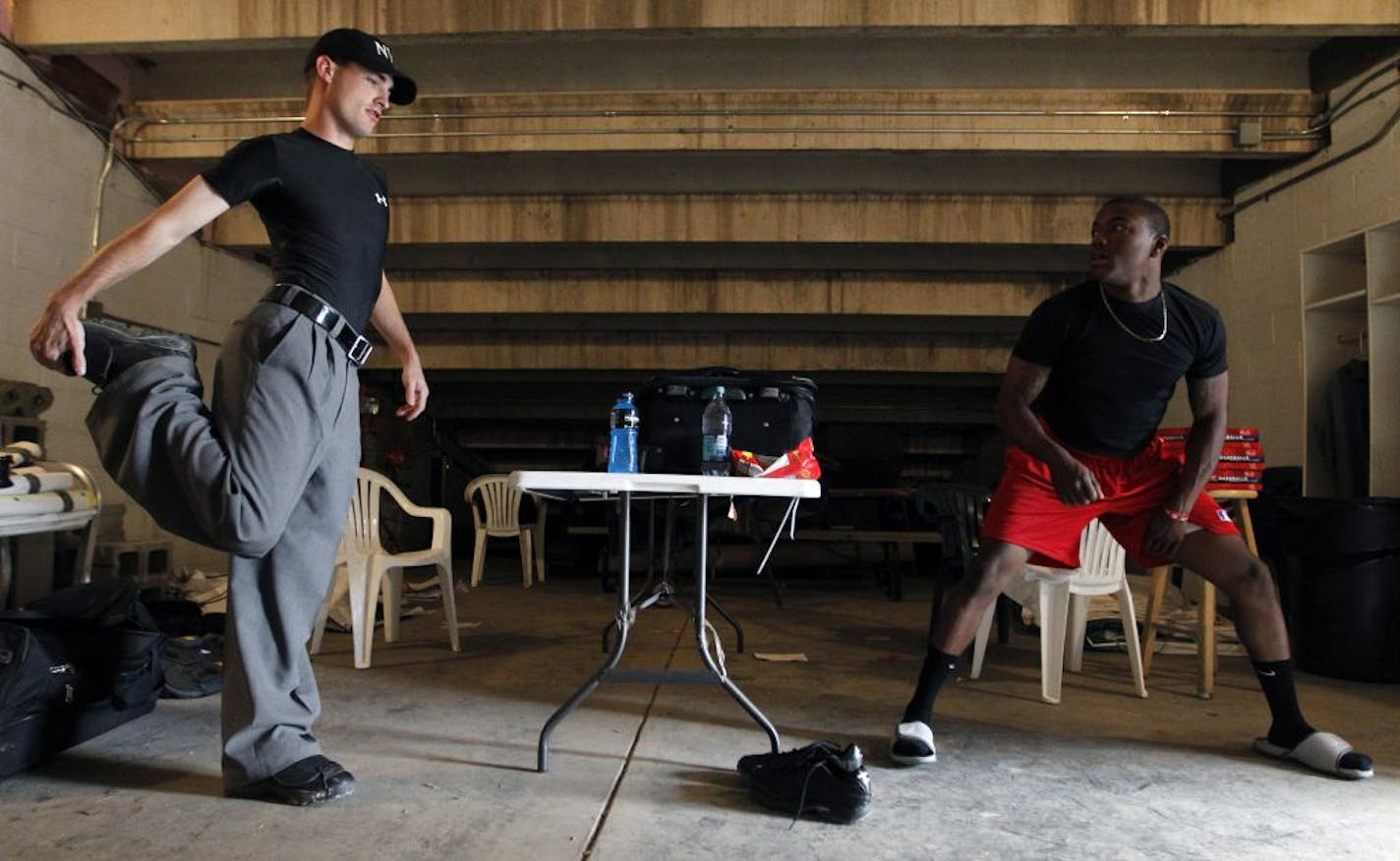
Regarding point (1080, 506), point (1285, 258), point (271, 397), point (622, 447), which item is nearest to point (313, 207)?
point (271, 397)

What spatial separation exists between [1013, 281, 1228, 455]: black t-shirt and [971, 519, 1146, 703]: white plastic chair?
62cm

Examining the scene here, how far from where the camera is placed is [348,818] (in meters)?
1.95

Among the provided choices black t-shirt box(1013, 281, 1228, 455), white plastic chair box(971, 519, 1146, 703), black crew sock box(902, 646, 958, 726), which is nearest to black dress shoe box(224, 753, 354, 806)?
black crew sock box(902, 646, 958, 726)

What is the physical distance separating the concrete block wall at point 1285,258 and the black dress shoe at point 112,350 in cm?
490

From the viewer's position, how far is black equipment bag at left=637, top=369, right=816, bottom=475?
3.34m

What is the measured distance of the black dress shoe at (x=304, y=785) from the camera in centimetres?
202

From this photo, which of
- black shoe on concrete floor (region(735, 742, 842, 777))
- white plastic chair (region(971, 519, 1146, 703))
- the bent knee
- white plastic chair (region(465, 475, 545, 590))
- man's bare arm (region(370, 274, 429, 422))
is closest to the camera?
the bent knee

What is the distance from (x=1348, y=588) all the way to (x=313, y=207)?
165 inches

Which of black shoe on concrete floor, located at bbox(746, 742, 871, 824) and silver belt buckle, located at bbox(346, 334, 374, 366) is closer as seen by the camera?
black shoe on concrete floor, located at bbox(746, 742, 871, 824)

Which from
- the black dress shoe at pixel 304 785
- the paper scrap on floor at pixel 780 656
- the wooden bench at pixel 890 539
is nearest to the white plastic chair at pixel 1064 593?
the paper scrap on floor at pixel 780 656

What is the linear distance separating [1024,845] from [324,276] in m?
1.98

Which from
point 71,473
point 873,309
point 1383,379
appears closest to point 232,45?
point 71,473

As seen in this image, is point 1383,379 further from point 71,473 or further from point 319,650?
point 71,473

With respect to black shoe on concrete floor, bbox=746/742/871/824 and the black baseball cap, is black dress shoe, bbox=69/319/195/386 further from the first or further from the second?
black shoe on concrete floor, bbox=746/742/871/824
